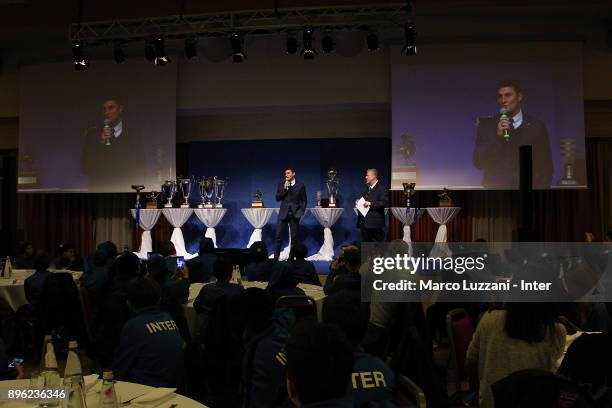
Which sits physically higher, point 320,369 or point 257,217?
point 257,217

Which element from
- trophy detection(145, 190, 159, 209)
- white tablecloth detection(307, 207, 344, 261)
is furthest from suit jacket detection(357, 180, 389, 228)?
trophy detection(145, 190, 159, 209)

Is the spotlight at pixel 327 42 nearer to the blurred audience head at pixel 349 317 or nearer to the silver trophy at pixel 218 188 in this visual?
the silver trophy at pixel 218 188

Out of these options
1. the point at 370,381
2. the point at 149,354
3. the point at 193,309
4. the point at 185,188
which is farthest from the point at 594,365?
the point at 185,188

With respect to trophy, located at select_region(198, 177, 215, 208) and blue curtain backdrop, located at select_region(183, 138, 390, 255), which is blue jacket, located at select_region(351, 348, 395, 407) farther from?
trophy, located at select_region(198, 177, 215, 208)

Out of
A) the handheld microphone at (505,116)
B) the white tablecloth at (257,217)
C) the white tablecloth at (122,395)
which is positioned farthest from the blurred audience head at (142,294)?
the handheld microphone at (505,116)

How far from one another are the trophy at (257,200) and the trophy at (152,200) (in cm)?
170

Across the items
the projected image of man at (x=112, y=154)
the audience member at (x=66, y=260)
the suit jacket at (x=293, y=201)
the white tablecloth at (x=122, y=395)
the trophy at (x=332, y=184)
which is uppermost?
the projected image of man at (x=112, y=154)

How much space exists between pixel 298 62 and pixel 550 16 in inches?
165

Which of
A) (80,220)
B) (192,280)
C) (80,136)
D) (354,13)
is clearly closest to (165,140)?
(80,136)

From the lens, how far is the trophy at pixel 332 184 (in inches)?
432

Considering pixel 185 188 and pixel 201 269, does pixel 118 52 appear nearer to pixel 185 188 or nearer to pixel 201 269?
pixel 185 188

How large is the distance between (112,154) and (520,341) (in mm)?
9736

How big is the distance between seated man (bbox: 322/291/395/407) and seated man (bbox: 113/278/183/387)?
106cm

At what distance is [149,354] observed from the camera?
3160 mm
